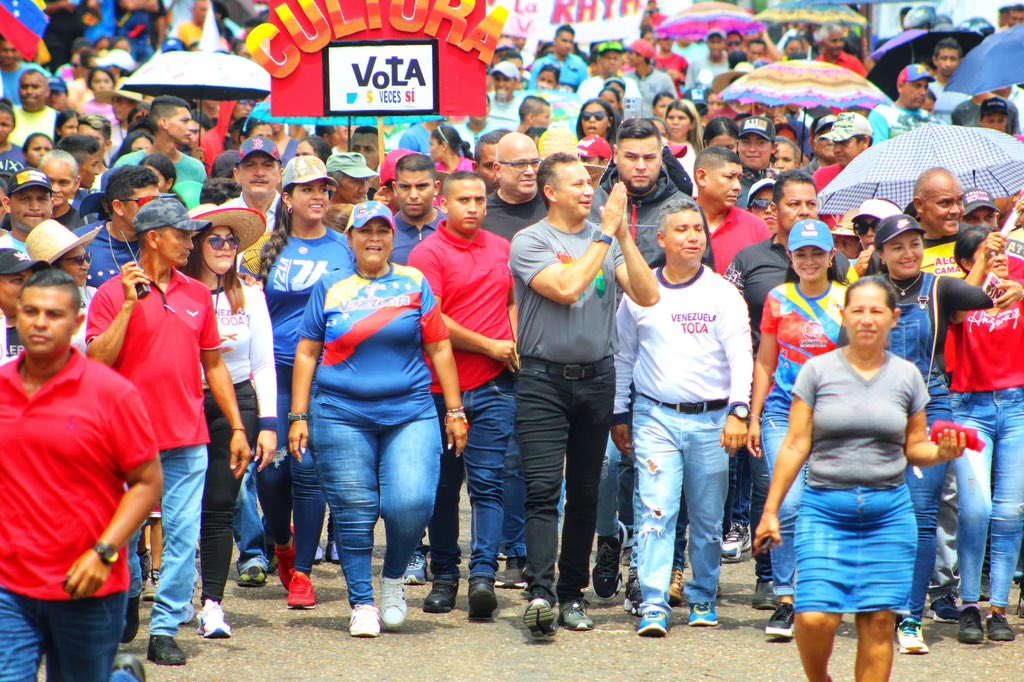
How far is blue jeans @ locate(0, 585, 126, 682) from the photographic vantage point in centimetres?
483

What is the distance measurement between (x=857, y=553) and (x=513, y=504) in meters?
3.00

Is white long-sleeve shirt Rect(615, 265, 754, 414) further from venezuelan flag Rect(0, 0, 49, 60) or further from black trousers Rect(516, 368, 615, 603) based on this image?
venezuelan flag Rect(0, 0, 49, 60)

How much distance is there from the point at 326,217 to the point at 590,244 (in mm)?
2535

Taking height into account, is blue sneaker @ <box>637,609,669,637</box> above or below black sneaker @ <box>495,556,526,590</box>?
above

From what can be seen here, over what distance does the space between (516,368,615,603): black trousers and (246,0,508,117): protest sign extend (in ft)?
12.7

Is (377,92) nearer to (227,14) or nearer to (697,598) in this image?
(697,598)

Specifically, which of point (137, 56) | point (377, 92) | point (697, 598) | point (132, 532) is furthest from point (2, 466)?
point (137, 56)

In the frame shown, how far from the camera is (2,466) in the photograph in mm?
4867

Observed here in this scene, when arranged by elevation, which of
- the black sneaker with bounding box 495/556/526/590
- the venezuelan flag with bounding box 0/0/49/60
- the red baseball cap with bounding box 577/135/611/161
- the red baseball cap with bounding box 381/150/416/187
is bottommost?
the black sneaker with bounding box 495/556/526/590

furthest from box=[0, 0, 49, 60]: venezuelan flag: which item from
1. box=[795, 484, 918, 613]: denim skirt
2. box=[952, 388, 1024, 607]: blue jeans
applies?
box=[795, 484, 918, 613]: denim skirt

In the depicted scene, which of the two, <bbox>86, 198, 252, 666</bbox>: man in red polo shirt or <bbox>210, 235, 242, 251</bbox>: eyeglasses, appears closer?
<bbox>86, 198, 252, 666</bbox>: man in red polo shirt

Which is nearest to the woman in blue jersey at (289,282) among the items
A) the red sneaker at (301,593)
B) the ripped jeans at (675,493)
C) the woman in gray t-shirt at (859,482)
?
the red sneaker at (301,593)

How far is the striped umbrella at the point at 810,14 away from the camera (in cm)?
1988

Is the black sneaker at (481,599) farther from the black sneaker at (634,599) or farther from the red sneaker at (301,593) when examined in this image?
the red sneaker at (301,593)
